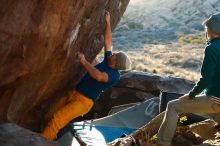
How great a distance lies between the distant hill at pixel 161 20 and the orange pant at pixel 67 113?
114 ft

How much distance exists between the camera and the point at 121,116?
14133 mm

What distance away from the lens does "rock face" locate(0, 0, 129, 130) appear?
837 cm

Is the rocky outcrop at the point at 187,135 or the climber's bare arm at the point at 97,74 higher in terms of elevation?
the climber's bare arm at the point at 97,74

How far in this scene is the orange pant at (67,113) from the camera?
10383 millimetres

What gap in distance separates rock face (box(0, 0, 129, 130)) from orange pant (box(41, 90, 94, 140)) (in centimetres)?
56

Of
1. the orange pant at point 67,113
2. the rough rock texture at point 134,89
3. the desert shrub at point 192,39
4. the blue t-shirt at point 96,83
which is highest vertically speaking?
the blue t-shirt at point 96,83

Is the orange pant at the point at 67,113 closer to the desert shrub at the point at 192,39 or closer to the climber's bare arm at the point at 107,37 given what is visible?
the climber's bare arm at the point at 107,37

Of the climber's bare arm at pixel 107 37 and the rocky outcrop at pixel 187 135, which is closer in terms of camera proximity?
the rocky outcrop at pixel 187 135

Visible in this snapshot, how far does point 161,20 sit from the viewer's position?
190ft

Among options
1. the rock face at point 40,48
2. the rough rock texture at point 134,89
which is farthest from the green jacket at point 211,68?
the rough rock texture at point 134,89

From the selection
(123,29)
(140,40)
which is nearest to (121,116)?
(140,40)

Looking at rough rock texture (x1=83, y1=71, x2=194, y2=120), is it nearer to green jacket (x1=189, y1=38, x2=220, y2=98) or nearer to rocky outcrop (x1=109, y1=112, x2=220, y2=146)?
rocky outcrop (x1=109, y1=112, x2=220, y2=146)

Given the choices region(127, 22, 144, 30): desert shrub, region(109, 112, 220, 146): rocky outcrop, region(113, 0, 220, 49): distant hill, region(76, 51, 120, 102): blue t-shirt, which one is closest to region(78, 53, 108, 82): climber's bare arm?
region(76, 51, 120, 102): blue t-shirt

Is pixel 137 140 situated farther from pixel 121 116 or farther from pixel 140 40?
pixel 140 40
